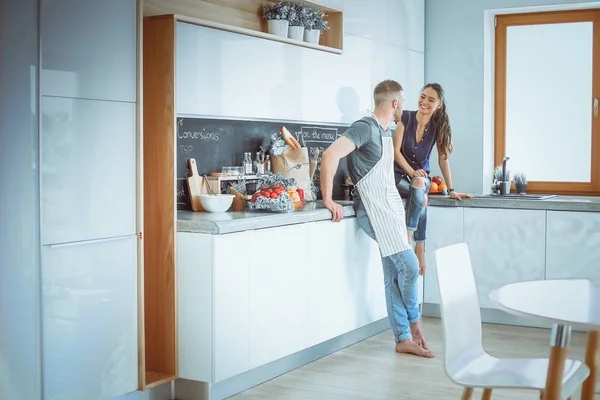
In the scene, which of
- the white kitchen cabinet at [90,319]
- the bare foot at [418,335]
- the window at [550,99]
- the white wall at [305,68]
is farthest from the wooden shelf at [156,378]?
the window at [550,99]

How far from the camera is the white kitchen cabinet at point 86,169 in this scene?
3215 mm

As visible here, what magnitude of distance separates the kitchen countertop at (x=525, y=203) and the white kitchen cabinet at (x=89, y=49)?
2.88m

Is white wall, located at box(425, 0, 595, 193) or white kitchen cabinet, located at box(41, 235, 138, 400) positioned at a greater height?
white wall, located at box(425, 0, 595, 193)

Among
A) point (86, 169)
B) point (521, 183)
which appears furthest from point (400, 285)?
point (86, 169)

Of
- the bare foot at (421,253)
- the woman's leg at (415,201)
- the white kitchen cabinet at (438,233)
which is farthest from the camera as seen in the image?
the white kitchen cabinet at (438,233)

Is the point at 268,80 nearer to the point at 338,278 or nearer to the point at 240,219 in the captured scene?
the point at 240,219

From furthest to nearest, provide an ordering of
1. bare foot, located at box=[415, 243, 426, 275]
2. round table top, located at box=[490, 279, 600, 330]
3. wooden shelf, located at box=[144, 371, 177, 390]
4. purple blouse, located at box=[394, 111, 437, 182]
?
bare foot, located at box=[415, 243, 426, 275] → purple blouse, located at box=[394, 111, 437, 182] → wooden shelf, located at box=[144, 371, 177, 390] → round table top, located at box=[490, 279, 600, 330]

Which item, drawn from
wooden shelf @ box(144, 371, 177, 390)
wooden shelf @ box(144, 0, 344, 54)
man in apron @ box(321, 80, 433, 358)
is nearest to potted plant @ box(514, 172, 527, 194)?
man in apron @ box(321, 80, 433, 358)

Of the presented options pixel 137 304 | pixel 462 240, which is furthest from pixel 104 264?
pixel 462 240

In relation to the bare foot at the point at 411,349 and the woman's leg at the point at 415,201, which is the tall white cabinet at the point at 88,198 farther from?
the woman's leg at the point at 415,201

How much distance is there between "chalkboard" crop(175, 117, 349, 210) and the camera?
14.6ft

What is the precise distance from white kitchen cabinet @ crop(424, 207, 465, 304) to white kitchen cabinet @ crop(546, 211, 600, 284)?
1.98 feet

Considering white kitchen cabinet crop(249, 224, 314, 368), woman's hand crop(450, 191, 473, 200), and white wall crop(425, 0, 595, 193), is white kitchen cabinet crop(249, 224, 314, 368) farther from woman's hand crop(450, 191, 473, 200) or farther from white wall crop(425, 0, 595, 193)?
white wall crop(425, 0, 595, 193)

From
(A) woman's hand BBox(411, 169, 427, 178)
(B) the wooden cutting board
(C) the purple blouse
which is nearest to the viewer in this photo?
(B) the wooden cutting board
